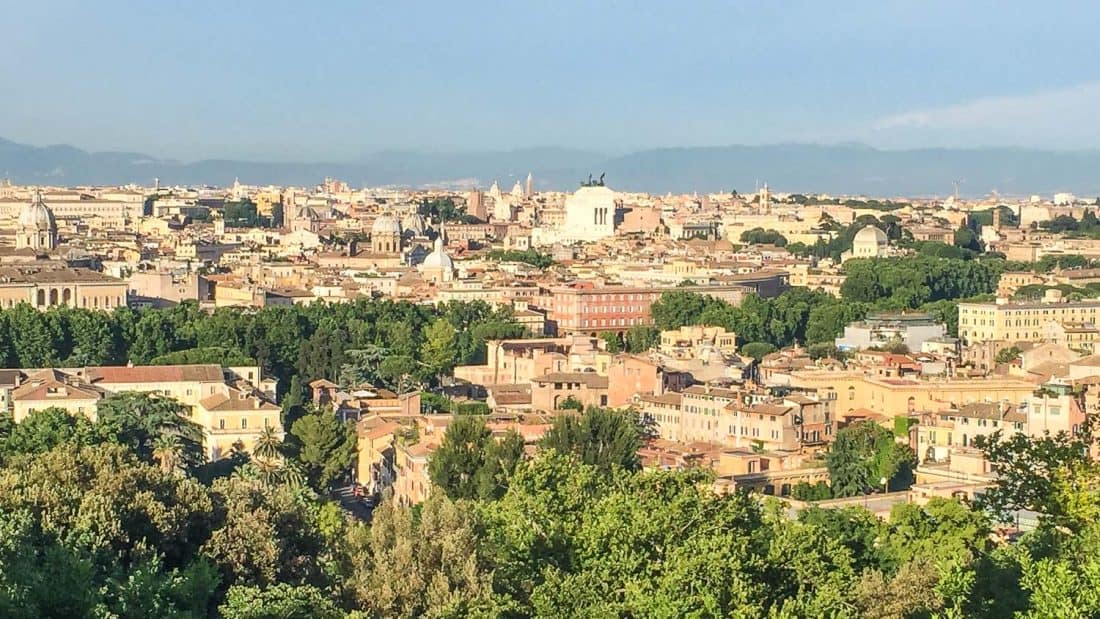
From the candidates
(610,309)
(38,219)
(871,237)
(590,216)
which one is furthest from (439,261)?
(590,216)

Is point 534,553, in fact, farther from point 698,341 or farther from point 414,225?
point 414,225

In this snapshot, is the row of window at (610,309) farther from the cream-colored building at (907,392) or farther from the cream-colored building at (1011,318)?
the cream-colored building at (907,392)

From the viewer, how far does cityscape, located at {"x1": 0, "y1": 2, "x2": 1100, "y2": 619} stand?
15.6 meters

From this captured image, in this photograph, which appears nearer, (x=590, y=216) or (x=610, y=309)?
(x=610, y=309)

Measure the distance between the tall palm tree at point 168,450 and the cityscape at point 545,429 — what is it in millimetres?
84

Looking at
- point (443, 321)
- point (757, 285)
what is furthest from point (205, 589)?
point (757, 285)

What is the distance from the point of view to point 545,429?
111 ft

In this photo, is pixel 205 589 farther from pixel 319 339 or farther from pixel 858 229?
pixel 858 229

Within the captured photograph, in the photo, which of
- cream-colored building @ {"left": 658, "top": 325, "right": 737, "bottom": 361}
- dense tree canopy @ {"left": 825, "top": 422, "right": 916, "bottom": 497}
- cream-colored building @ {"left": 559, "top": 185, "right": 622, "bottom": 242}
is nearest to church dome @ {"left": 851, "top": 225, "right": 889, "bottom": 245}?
cream-colored building @ {"left": 559, "top": 185, "right": 622, "bottom": 242}

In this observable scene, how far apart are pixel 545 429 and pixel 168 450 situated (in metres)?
6.70

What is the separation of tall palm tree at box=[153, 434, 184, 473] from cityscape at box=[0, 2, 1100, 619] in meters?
0.08

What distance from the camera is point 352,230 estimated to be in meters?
98.6

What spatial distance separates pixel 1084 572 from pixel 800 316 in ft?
143

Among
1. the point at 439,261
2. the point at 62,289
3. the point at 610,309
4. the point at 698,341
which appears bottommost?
the point at 698,341
